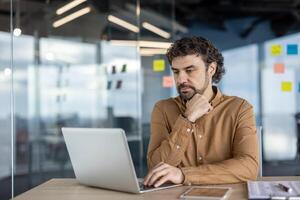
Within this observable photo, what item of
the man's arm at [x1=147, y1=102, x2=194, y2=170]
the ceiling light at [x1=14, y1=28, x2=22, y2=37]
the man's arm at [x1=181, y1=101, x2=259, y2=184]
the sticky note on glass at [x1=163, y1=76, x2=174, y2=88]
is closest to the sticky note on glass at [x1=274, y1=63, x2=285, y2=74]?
the sticky note on glass at [x1=163, y1=76, x2=174, y2=88]

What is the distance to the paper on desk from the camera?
127 cm

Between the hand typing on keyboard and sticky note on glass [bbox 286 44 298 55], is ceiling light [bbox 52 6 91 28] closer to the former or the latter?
sticky note on glass [bbox 286 44 298 55]

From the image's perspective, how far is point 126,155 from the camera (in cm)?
138

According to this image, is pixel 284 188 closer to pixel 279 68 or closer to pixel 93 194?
pixel 93 194

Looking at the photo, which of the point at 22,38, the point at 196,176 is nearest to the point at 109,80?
the point at 22,38

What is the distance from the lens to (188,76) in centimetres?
192

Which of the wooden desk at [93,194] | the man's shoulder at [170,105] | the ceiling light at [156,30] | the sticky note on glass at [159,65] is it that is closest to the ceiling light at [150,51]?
the sticky note on glass at [159,65]

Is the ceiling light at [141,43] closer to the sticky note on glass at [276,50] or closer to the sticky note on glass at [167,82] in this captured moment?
the sticky note on glass at [167,82]

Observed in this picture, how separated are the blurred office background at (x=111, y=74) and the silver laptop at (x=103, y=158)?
399 cm

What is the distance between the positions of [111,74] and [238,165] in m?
4.44

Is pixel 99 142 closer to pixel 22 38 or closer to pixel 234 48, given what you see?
pixel 22 38

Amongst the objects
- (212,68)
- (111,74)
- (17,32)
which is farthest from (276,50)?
(212,68)

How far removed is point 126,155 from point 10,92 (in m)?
4.21

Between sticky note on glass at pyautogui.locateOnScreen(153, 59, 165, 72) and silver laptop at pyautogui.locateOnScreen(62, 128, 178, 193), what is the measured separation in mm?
4644
